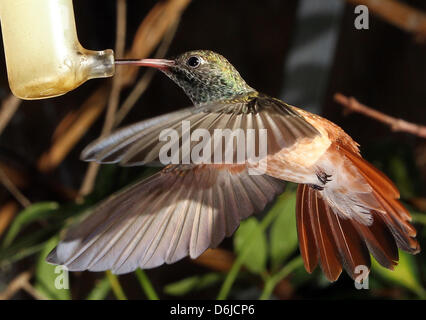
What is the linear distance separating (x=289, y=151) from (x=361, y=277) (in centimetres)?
9

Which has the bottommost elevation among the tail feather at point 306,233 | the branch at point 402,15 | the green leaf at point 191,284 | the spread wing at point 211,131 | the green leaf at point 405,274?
the green leaf at point 191,284

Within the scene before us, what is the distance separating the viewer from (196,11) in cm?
96

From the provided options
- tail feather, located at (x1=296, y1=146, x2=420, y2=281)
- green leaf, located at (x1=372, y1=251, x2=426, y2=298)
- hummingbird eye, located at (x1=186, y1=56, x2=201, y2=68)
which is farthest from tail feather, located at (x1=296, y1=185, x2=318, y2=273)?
green leaf, located at (x1=372, y1=251, x2=426, y2=298)

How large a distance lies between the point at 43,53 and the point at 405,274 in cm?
67

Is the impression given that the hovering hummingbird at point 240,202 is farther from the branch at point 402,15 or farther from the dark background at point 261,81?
the branch at point 402,15

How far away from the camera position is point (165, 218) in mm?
405

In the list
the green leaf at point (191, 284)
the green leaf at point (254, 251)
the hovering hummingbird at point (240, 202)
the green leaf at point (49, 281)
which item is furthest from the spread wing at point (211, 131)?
the green leaf at point (191, 284)

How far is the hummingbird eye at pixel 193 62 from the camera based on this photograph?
14.3 inches

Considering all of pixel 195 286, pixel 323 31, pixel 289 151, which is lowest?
pixel 195 286

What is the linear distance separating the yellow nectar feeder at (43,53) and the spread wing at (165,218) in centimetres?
8

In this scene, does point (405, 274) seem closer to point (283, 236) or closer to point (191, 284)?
point (283, 236)

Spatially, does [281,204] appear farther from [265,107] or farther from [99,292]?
[265,107]
